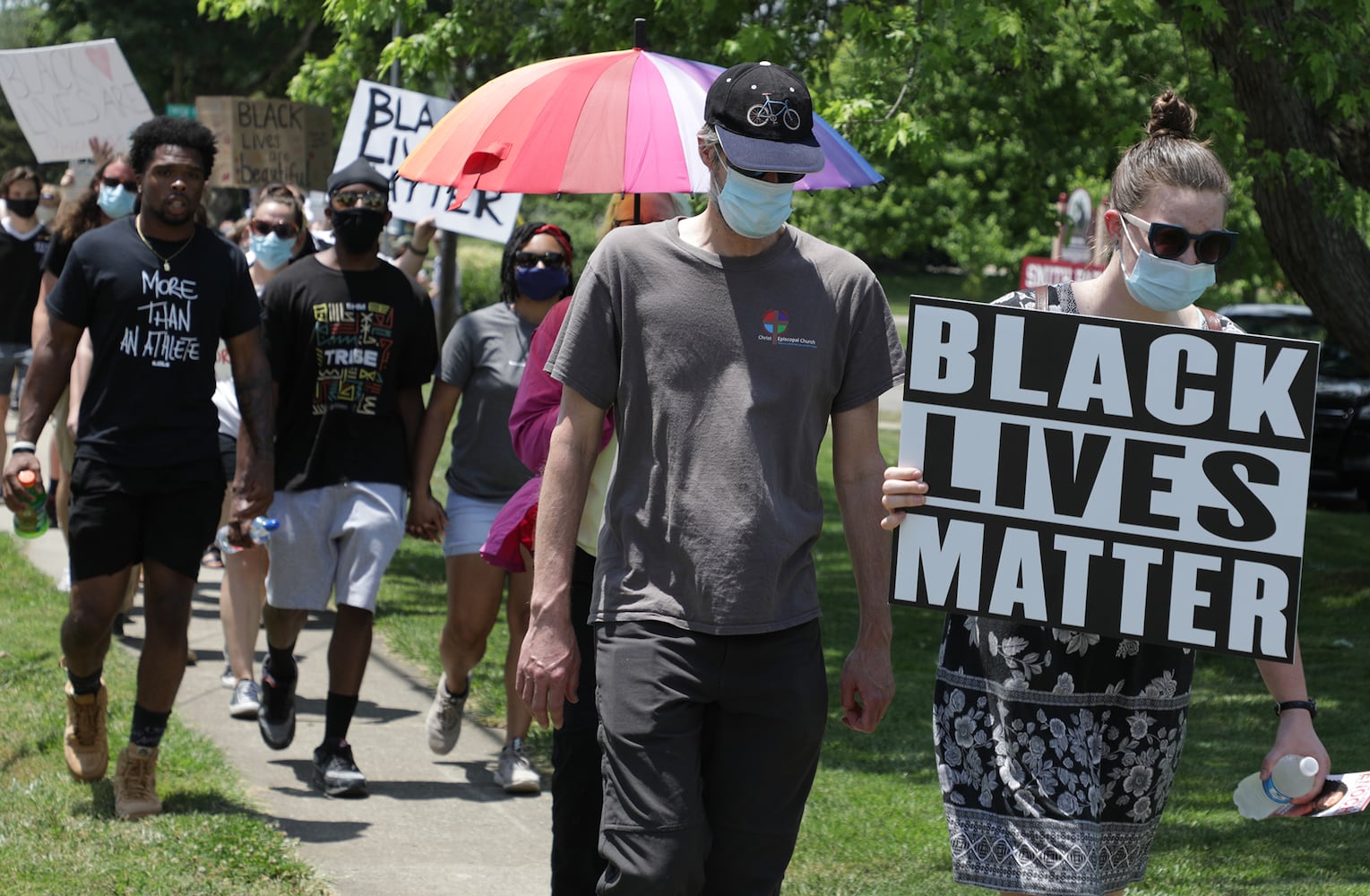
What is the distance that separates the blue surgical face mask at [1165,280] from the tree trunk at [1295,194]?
18.0ft

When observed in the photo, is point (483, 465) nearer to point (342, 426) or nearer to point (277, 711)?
point (342, 426)

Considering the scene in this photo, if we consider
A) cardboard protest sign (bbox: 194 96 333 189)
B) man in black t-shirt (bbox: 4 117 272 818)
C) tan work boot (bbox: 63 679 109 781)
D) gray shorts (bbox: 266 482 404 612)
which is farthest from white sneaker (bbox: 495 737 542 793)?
cardboard protest sign (bbox: 194 96 333 189)

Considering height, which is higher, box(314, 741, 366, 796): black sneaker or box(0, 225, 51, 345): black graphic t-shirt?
box(0, 225, 51, 345): black graphic t-shirt

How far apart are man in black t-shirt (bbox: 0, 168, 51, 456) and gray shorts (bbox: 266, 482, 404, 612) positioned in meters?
5.03

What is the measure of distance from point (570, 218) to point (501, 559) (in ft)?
126

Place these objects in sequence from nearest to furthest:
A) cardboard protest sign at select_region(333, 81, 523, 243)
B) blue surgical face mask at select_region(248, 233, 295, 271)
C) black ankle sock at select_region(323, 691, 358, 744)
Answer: black ankle sock at select_region(323, 691, 358, 744), blue surgical face mask at select_region(248, 233, 295, 271), cardboard protest sign at select_region(333, 81, 523, 243)

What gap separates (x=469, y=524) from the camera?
6.39 metres

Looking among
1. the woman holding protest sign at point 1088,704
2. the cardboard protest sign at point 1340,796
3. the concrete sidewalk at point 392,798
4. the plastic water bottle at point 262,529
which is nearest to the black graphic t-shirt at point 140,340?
the plastic water bottle at point 262,529

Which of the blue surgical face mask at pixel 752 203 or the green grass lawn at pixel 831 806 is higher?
the blue surgical face mask at pixel 752 203

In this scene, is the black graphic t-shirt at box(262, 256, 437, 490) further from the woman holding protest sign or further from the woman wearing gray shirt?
the woman holding protest sign

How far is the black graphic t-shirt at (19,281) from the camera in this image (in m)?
10.4

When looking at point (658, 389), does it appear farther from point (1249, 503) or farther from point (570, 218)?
point (570, 218)

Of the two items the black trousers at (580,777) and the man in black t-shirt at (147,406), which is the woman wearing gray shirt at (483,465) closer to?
the man in black t-shirt at (147,406)

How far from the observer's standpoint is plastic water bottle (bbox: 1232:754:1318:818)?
320 cm
